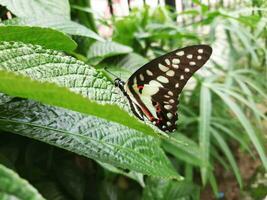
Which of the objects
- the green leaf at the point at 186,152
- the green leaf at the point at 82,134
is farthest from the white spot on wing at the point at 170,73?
the green leaf at the point at 186,152

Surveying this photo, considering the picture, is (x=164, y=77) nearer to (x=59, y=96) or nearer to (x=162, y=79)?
(x=162, y=79)

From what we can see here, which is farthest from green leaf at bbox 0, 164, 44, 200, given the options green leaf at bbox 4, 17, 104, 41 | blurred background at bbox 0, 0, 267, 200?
blurred background at bbox 0, 0, 267, 200

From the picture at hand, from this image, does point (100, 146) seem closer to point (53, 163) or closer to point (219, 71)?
point (53, 163)

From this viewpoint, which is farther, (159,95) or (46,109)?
(159,95)

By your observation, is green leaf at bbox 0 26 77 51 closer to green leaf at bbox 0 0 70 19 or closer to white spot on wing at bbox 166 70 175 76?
green leaf at bbox 0 0 70 19

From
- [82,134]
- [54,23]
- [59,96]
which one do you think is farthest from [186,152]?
[59,96]

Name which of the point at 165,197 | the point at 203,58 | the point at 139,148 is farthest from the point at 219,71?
the point at 139,148
